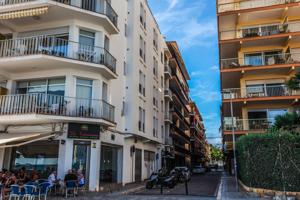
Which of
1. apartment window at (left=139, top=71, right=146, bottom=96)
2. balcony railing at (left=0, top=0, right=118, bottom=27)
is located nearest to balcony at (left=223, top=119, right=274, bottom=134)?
apartment window at (left=139, top=71, right=146, bottom=96)

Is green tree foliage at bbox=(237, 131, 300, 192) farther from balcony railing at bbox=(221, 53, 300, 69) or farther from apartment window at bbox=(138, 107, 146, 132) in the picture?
balcony railing at bbox=(221, 53, 300, 69)

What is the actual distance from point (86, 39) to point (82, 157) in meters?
8.14

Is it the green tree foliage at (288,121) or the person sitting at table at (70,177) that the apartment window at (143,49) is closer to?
the green tree foliage at (288,121)

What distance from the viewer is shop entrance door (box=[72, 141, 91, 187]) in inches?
742

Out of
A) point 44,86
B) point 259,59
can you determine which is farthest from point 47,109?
point 259,59

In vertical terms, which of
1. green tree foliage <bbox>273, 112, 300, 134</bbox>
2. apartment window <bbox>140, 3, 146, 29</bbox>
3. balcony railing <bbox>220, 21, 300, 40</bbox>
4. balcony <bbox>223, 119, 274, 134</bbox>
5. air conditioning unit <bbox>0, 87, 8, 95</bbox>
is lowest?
green tree foliage <bbox>273, 112, 300, 134</bbox>

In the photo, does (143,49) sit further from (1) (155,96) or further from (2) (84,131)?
(2) (84,131)

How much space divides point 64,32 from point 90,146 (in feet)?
26.3

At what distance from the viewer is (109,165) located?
2355 centimetres

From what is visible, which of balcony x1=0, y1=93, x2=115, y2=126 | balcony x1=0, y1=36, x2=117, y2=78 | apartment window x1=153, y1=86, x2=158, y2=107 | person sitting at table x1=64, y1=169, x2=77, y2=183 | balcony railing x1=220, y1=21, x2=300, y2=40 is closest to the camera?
person sitting at table x1=64, y1=169, x2=77, y2=183

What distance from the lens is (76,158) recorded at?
18.9 m

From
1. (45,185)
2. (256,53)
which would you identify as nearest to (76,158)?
(45,185)

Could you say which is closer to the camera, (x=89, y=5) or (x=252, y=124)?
(x=89, y=5)

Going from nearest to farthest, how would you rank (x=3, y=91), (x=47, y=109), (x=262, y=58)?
(x=47, y=109)
(x=3, y=91)
(x=262, y=58)
